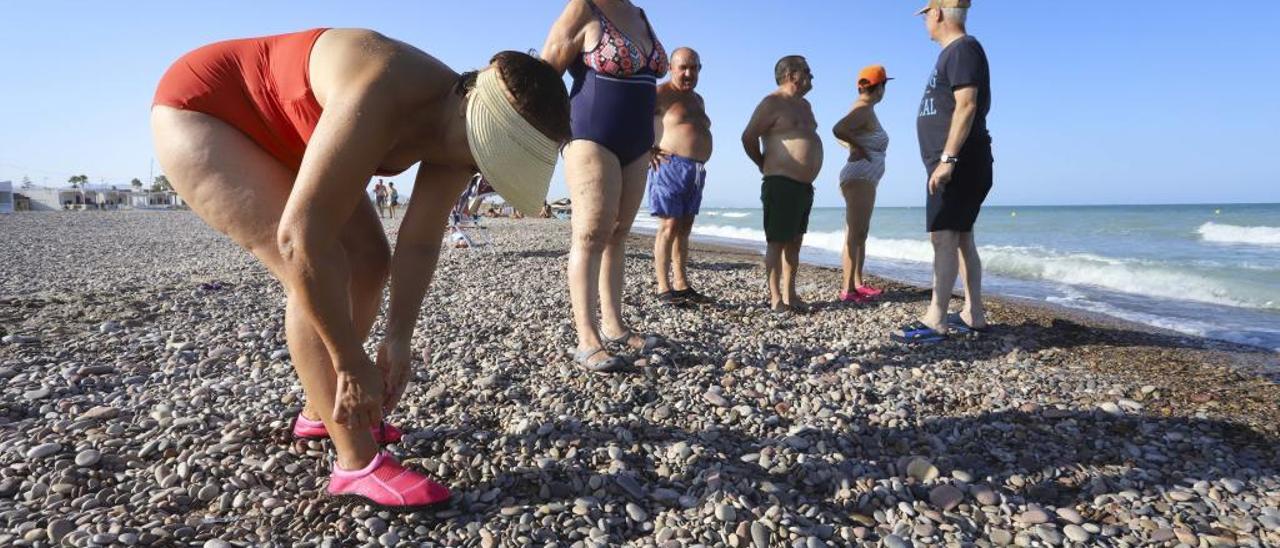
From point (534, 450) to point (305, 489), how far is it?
27.6 inches

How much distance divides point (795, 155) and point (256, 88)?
408 cm

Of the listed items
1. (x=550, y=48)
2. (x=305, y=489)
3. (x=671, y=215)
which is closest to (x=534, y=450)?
(x=305, y=489)

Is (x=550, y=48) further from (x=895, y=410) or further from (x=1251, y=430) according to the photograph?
(x=1251, y=430)

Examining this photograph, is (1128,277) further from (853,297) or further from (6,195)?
(6,195)

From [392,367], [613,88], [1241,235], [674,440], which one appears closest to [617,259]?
[613,88]

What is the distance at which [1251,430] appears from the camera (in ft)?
9.28

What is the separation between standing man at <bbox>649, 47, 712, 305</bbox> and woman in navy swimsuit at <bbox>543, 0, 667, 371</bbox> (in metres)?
1.91

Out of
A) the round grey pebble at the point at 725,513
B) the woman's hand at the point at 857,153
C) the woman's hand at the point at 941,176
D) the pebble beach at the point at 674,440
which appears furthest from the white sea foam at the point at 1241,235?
the round grey pebble at the point at 725,513

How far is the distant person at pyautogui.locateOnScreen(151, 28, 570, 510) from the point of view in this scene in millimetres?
1575

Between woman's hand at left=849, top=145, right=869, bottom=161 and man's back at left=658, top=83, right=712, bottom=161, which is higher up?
man's back at left=658, top=83, right=712, bottom=161

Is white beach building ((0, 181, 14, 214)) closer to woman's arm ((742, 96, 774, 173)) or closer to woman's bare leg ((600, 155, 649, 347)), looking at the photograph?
woman's arm ((742, 96, 774, 173))

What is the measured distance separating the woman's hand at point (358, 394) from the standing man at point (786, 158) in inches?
149

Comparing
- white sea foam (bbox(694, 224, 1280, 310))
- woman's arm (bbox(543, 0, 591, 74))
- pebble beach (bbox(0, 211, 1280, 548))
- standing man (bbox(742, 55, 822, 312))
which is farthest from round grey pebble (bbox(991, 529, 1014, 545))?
white sea foam (bbox(694, 224, 1280, 310))

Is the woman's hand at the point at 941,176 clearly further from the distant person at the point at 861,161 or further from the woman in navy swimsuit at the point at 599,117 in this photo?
the woman in navy swimsuit at the point at 599,117
